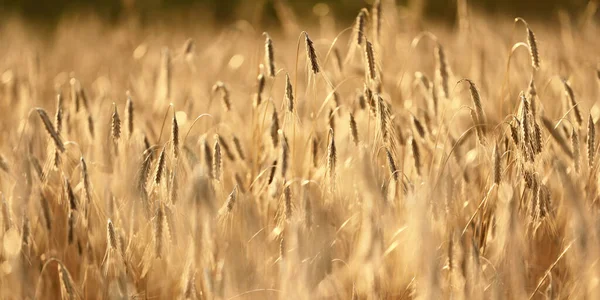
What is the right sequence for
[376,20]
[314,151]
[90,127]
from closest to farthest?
[314,151] → [90,127] → [376,20]

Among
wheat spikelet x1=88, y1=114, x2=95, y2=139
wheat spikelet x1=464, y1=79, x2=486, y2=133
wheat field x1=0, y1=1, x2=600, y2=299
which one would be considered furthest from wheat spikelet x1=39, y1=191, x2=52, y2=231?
wheat spikelet x1=464, y1=79, x2=486, y2=133

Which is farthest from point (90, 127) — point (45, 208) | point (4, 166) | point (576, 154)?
point (576, 154)

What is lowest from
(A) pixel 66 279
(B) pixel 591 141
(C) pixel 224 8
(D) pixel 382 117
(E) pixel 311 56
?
(A) pixel 66 279

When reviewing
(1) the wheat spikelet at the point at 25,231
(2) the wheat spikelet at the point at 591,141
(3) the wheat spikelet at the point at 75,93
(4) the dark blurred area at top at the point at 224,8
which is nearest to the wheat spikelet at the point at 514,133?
(2) the wheat spikelet at the point at 591,141

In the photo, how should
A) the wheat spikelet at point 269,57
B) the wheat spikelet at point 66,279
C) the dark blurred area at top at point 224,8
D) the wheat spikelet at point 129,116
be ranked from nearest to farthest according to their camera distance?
the wheat spikelet at point 66,279 < the wheat spikelet at point 269,57 < the wheat spikelet at point 129,116 < the dark blurred area at top at point 224,8

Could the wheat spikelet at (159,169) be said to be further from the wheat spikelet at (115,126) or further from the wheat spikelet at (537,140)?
the wheat spikelet at (537,140)

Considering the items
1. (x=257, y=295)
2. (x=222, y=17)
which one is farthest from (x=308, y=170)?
(x=222, y=17)

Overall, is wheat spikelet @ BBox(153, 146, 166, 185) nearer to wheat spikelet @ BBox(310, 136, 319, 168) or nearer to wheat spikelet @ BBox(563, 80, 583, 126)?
wheat spikelet @ BBox(310, 136, 319, 168)

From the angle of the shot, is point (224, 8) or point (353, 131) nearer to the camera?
point (353, 131)

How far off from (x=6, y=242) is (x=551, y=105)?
1.55 m

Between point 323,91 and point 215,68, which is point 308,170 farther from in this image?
point 215,68

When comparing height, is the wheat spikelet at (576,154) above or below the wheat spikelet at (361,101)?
below

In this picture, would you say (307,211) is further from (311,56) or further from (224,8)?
(224,8)

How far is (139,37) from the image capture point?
4.14 meters
